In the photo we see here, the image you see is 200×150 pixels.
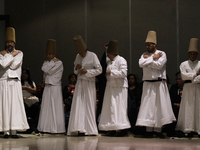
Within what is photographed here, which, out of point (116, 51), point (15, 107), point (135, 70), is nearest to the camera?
point (15, 107)

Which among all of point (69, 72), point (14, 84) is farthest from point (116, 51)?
point (69, 72)

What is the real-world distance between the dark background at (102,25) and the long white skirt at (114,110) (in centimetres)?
204

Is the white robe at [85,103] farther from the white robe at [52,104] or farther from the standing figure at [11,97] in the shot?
the standing figure at [11,97]

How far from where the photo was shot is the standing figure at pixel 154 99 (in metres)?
5.91

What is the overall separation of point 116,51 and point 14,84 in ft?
6.18

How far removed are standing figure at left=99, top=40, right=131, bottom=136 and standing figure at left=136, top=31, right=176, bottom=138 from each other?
14.7 inches

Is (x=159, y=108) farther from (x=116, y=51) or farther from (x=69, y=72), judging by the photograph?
(x=69, y=72)

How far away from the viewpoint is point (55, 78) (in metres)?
6.67

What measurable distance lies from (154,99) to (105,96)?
2.99 ft

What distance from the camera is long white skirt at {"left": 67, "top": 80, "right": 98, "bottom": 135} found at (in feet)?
20.5

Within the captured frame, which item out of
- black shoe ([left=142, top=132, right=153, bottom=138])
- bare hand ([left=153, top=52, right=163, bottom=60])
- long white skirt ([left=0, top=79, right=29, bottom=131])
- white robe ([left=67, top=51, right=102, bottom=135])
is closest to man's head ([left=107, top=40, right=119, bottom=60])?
white robe ([left=67, top=51, right=102, bottom=135])

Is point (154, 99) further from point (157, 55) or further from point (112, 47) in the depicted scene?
point (112, 47)

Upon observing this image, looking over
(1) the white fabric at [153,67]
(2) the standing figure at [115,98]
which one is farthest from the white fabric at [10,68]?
(1) the white fabric at [153,67]

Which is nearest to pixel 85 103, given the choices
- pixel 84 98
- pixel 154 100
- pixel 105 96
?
pixel 84 98
